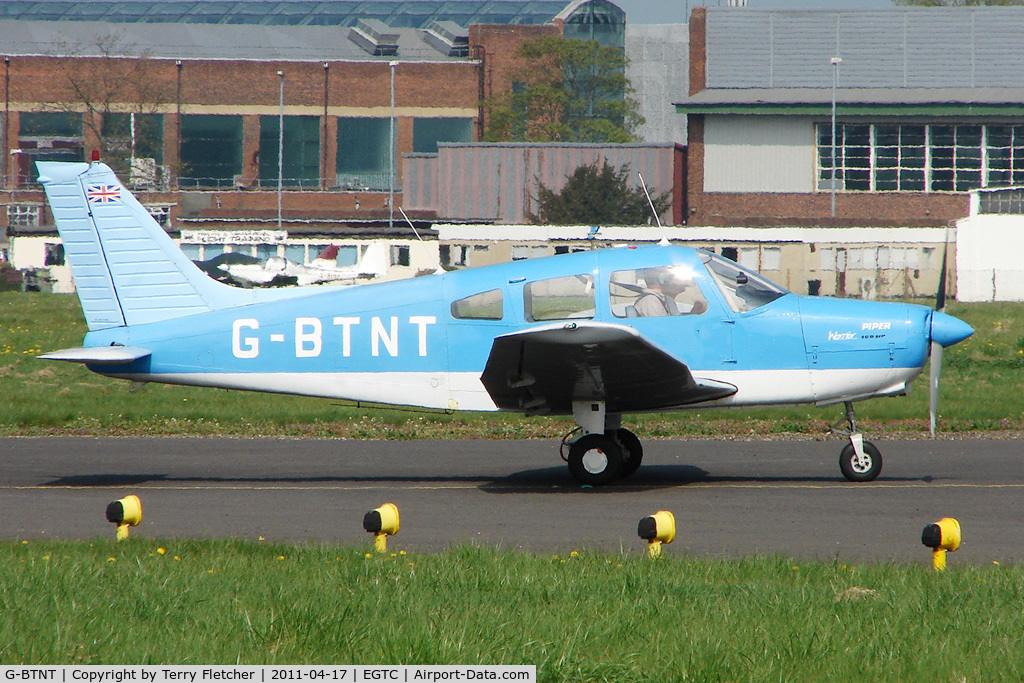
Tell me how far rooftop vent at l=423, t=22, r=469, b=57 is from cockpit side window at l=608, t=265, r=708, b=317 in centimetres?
8142

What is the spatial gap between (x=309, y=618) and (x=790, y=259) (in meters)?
39.2

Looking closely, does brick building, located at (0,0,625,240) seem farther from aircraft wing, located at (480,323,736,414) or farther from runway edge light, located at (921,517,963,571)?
runway edge light, located at (921,517,963,571)

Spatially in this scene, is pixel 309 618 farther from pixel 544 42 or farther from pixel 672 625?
pixel 544 42

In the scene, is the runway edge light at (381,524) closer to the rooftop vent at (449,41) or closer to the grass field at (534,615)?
the grass field at (534,615)

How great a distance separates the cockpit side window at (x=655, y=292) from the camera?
34.2ft

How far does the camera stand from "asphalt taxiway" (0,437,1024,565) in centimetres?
844

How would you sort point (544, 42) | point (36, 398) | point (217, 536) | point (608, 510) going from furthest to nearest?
point (544, 42) → point (36, 398) → point (608, 510) → point (217, 536)

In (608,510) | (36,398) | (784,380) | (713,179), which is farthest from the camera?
(713,179)

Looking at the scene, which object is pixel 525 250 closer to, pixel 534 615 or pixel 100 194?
pixel 100 194

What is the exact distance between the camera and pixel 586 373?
1020cm

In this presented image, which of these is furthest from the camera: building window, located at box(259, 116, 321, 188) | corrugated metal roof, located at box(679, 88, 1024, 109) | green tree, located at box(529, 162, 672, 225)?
building window, located at box(259, 116, 321, 188)

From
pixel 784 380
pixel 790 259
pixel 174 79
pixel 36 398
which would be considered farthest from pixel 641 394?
pixel 174 79

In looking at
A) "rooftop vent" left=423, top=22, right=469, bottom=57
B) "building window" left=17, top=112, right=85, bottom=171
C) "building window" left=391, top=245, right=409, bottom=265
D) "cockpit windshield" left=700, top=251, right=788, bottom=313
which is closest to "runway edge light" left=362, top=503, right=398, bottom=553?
"cockpit windshield" left=700, top=251, right=788, bottom=313

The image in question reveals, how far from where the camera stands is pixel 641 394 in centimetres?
1055
